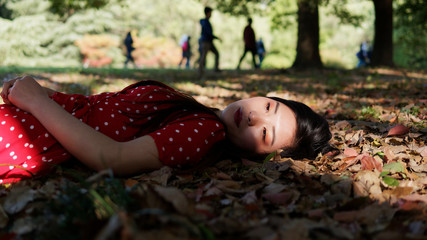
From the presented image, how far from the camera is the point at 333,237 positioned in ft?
4.61

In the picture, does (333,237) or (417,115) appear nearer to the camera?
(333,237)

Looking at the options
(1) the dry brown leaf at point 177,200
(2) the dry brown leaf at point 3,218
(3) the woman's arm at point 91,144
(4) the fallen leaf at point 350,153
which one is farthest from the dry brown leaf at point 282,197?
(2) the dry brown leaf at point 3,218

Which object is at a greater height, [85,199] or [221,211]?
[85,199]

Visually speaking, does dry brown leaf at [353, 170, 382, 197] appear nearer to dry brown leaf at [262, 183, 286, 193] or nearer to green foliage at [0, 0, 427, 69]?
dry brown leaf at [262, 183, 286, 193]

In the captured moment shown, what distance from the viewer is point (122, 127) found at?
96.0 inches

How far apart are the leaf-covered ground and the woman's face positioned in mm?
128

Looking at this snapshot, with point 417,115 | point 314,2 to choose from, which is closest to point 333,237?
point 417,115

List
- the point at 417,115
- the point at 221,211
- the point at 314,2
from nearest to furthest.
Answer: the point at 221,211 → the point at 417,115 → the point at 314,2

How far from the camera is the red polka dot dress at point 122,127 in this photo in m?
2.24

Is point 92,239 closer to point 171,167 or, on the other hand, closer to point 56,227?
point 56,227

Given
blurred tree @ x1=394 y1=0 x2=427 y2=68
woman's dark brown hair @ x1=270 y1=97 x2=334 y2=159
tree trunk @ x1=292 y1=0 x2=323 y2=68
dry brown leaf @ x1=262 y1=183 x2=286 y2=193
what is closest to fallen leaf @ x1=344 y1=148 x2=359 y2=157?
woman's dark brown hair @ x1=270 y1=97 x2=334 y2=159

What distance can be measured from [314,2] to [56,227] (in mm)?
11539

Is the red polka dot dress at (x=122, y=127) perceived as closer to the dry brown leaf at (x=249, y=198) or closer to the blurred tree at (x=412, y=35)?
the dry brown leaf at (x=249, y=198)

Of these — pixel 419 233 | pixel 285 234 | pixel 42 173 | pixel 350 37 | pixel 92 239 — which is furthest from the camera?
pixel 350 37
